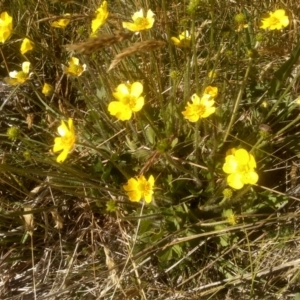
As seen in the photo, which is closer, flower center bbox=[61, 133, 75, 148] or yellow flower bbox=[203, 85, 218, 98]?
flower center bbox=[61, 133, 75, 148]

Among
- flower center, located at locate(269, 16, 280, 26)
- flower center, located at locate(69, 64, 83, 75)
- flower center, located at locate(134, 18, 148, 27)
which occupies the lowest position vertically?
flower center, located at locate(69, 64, 83, 75)

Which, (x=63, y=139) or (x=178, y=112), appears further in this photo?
(x=178, y=112)

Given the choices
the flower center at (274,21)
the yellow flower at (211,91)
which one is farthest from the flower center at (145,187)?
the flower center at (274,21)

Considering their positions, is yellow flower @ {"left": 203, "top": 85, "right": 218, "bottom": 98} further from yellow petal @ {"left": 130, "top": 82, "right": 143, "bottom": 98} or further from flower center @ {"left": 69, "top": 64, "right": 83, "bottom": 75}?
flower center @ {"left": 69, "top": 64, "right": 83, "bottom": 75}

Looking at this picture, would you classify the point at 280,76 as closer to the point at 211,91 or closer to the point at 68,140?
the point at 211,91

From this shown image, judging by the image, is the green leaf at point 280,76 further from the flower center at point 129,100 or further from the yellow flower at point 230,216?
the flower center at point 129,100

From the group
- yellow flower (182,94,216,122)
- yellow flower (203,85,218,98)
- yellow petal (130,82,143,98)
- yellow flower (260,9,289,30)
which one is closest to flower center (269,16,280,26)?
yellow flower (260,9,289,30)

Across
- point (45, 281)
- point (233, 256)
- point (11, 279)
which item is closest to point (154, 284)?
point (233, 256)

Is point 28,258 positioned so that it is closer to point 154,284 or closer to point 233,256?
point 154,284

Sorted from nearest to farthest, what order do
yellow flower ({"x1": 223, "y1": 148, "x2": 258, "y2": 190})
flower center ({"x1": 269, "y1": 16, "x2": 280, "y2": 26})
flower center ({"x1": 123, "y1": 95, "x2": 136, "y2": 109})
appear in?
yellow flower ({"x1": 223, "y1": 148, "x2": 258, "y2": 190}) → flower center ({"x1": 123, "y1": 95, "x2": 136, "y2": 109}) → flower center ({"x1": 269, "y1": 16, "x2": 280, "y2": 26})
